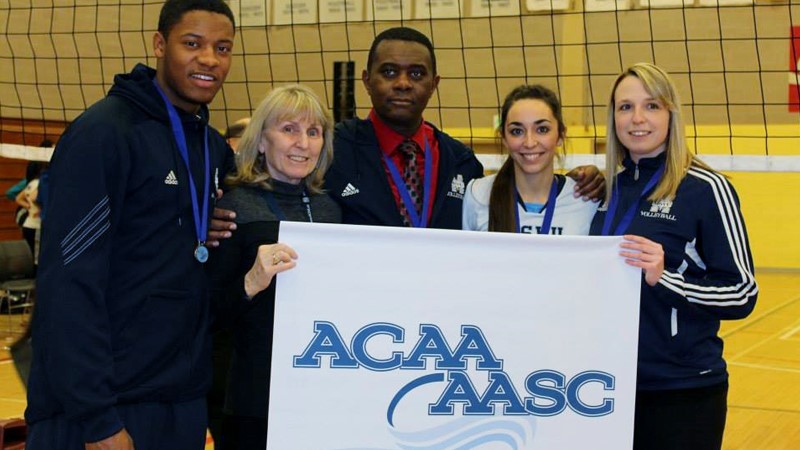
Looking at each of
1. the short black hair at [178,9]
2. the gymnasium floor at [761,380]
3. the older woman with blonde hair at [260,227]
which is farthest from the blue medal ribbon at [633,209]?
the gymnasium floor at [761,380]

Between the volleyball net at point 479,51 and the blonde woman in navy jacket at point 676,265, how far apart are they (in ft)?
19.0

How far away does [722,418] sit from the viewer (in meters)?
2.97

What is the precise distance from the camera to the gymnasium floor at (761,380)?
593 cm

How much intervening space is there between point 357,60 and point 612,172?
825 centimetres

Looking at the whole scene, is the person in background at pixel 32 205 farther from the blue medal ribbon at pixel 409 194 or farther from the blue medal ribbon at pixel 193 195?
the blue medal ribbon at pixel 193 195

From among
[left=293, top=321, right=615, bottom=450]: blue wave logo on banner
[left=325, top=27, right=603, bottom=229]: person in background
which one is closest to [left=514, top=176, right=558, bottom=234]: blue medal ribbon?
[left=325, top=27, right=603, bottom=229]: person in background

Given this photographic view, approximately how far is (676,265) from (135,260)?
162cm

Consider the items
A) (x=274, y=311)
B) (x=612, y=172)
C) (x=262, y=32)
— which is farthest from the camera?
(x=262, y=32)

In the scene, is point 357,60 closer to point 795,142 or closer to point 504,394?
point 795,142

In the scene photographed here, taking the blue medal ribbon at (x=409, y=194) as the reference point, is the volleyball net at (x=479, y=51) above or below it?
above

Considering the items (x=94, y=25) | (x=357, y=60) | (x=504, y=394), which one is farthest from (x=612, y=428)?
(x=94, y=25)

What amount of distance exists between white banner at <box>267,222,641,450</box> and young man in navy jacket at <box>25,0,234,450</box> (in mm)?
313

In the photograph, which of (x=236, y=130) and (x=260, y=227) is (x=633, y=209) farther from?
(x=236, y=130)

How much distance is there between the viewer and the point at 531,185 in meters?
3.24
